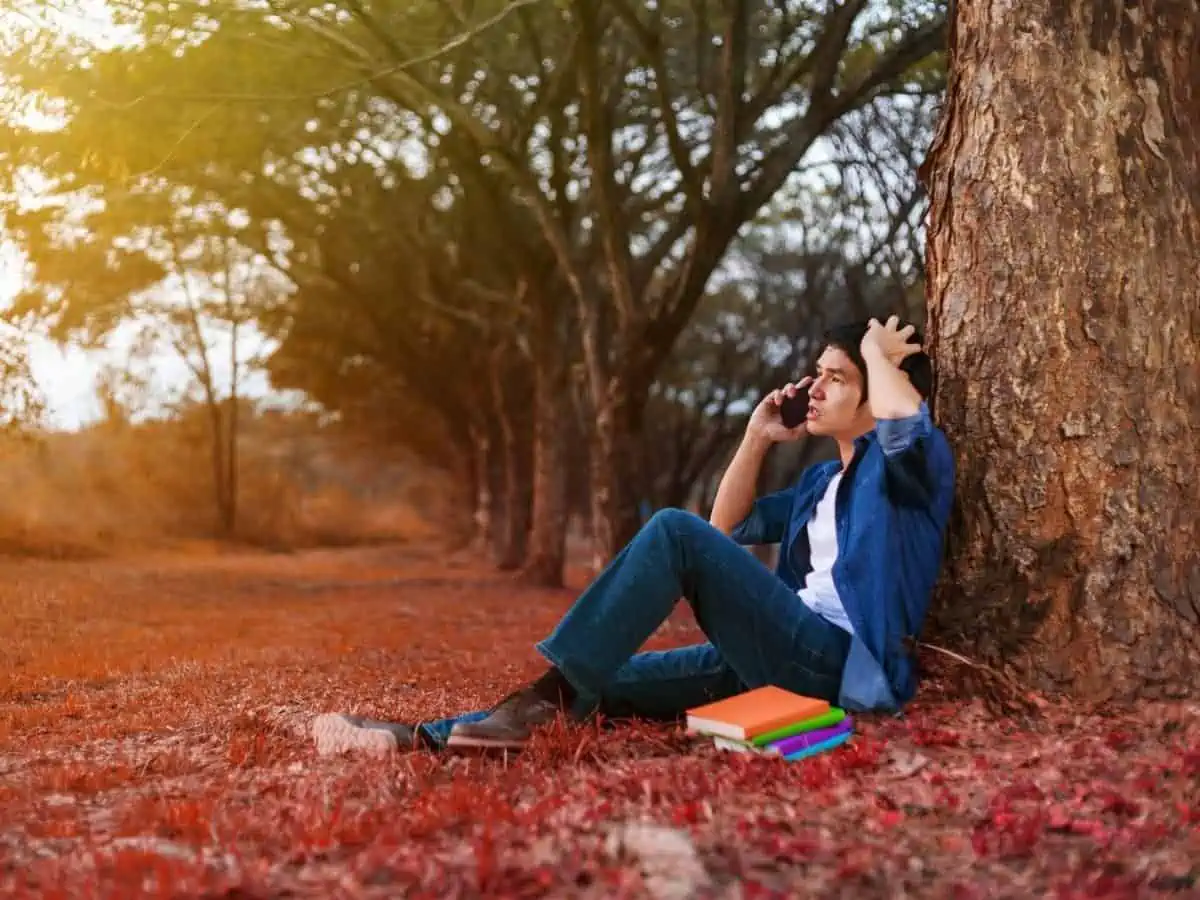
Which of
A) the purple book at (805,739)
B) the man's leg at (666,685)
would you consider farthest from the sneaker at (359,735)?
the purple book at (805,739)

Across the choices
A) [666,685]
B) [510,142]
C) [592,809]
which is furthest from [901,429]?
[510,142]

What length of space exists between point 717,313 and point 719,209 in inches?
366

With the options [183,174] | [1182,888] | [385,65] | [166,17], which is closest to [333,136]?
[183,174]

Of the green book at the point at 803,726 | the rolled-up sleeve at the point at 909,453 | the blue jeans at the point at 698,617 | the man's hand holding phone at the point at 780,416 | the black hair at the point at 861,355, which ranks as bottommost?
the green book at the point at 803,726

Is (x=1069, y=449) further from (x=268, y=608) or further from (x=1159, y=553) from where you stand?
(x=268, y=608)

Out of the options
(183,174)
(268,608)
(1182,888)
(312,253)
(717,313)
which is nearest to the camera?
(1182,888)

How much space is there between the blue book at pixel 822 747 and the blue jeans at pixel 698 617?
0.23 m

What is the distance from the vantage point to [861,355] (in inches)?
151

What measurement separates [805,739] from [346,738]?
147 cm

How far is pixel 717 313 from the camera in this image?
1816 cm

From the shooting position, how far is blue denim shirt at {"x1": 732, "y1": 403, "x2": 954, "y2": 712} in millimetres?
3543

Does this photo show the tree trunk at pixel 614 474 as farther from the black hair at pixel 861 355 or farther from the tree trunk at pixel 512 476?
the black hair at pixel 861 355

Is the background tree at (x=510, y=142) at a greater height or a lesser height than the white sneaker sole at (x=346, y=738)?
greater

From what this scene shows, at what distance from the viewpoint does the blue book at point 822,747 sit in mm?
3359
